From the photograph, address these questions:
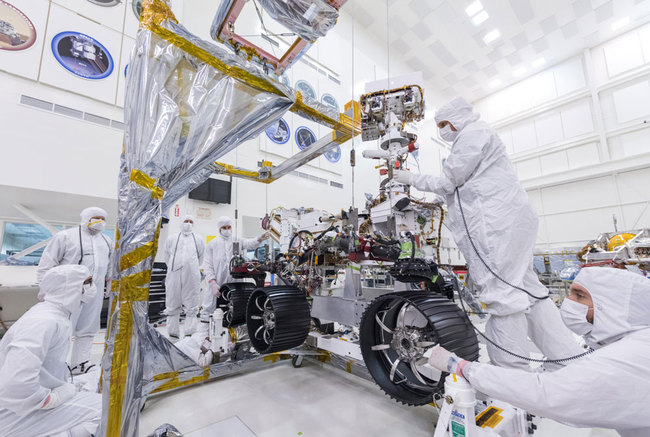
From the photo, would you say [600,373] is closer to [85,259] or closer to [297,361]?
[297,361]

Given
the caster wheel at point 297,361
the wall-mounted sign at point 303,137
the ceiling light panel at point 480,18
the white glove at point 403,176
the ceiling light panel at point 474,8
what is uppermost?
the ceiling light panel at point 474,8

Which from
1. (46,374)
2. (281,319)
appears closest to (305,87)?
(281,319)

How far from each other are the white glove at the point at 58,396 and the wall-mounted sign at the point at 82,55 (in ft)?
18.3

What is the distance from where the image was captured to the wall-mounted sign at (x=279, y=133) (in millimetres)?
7188

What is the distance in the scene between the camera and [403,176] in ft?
6.54

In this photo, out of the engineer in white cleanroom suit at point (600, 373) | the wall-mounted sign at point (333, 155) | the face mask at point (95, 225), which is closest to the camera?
the engineer in white cleanroom suit at point (600, 373)

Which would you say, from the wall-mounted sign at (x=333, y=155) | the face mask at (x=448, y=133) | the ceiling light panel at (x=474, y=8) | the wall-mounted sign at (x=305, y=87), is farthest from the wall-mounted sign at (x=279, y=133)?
the ceiling light panel at (x=474, y=8)

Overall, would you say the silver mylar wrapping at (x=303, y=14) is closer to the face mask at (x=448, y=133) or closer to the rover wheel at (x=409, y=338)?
the face mask at (x=448, y=133)

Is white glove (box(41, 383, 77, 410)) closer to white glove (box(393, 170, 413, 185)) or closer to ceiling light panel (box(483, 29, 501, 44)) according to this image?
white glove (box(393, 170, 413, 185))

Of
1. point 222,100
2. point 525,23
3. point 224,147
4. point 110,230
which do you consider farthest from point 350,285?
point 525,23

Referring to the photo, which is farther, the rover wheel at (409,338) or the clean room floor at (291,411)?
the clean room floor at (291,411)

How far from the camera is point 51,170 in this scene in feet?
14.5

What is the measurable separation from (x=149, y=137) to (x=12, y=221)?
22.2ft

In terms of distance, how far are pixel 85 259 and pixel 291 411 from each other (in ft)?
9.58
